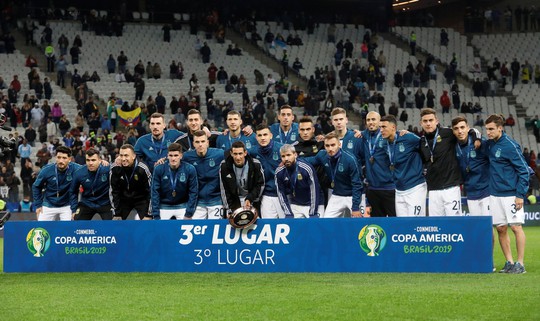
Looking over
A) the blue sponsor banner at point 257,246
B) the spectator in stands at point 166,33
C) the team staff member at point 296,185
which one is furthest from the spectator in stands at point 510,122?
the blue sponsor banner at point 257,246

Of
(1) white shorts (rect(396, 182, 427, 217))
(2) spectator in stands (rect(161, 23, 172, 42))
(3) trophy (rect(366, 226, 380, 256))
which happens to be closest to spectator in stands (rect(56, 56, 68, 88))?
A: (2) spectator in stands (rect(161, 23, 172, 42))

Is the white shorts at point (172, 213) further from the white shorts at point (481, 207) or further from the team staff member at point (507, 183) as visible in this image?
the team staff member at point (507, 183)

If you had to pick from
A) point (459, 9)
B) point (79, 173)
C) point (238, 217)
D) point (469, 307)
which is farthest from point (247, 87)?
point (469, 307)

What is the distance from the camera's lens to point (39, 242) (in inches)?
633

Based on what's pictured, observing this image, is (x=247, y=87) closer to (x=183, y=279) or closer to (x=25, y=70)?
(x=25, y=70)

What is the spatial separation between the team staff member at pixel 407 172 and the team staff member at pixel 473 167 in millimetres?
781

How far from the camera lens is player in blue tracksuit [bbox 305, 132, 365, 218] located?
15.8m

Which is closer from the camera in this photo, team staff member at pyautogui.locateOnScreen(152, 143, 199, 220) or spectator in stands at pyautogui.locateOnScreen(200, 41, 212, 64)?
team staff member at pyautogui.locateOnScreen(152, 143, 199, 220)

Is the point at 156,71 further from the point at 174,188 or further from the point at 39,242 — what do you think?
the point at 39,242

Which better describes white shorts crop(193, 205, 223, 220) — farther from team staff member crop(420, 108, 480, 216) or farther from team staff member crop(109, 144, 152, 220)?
team staff member crop(420, 108, 480, 216)

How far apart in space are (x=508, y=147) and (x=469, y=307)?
14.6ft

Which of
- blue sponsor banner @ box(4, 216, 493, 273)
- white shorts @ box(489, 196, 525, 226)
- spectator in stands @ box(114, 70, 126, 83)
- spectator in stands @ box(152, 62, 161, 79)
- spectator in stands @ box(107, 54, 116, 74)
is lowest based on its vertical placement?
blue sponsor banner @ box(4, 216, 493, 273)

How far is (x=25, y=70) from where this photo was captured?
42906 mm

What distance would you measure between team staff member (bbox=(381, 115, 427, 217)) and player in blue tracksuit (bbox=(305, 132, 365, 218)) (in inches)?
25.9
